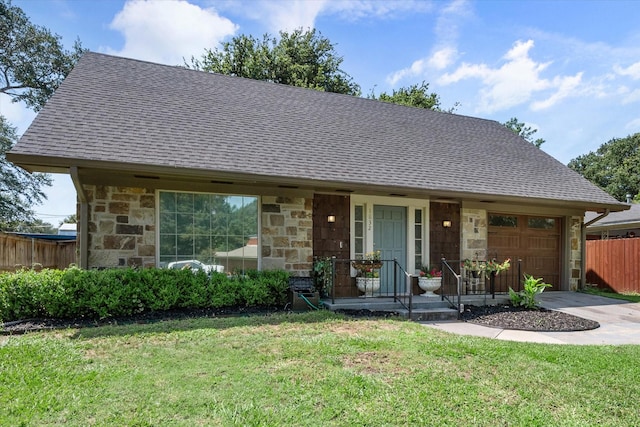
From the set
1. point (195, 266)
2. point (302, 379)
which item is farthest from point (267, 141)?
point (302, 379)

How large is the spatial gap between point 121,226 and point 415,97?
18587 mm

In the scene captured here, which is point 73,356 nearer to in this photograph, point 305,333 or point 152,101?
point 305,333

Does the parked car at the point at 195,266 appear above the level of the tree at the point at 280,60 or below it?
below

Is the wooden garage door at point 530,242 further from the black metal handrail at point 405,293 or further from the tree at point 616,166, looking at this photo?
the tree at point 616,166

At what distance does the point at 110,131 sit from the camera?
21.5 feet

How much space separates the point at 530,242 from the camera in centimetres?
973

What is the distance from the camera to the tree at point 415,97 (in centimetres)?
2150

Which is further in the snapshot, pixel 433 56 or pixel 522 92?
pixel 522 92

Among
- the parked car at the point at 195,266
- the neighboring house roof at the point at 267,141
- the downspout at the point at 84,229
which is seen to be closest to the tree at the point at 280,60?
the neighboring house roof at the point at 267,141

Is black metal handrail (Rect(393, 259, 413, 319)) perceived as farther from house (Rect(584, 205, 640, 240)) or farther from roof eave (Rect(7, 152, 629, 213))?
house (Rect(584, 205, 640, 240))

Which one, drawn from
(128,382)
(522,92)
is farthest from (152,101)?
(522,92)

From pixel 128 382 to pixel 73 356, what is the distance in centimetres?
105

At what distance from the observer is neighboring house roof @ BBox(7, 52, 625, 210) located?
245 inches

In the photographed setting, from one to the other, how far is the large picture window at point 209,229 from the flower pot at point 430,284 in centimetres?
353
